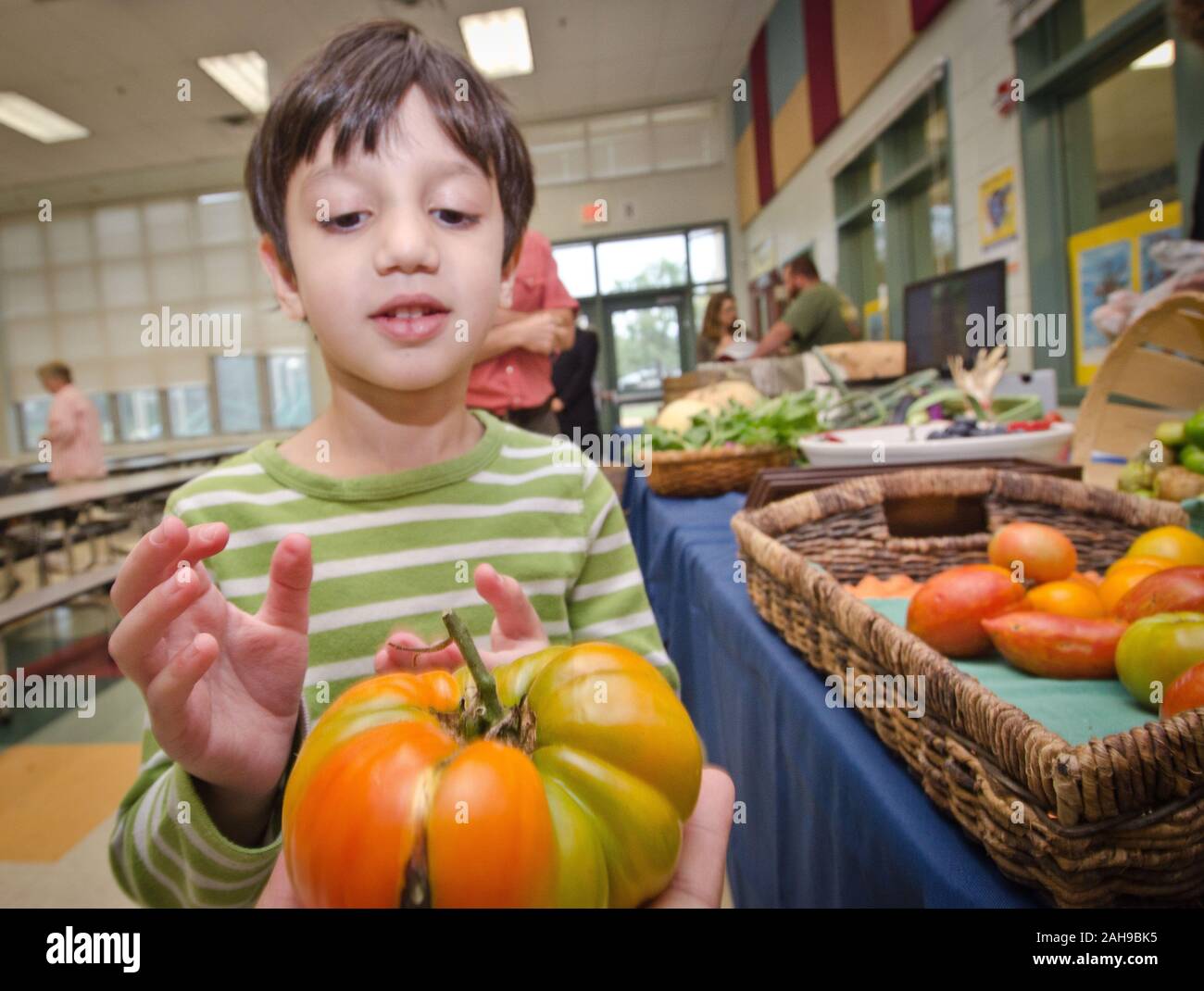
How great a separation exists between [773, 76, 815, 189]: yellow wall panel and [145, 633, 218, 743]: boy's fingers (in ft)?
13.9

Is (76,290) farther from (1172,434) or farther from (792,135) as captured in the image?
(792,135)

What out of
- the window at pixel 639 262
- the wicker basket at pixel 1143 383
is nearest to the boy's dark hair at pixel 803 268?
the wicker basket at pixel 1143 383

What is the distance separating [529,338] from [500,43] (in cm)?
25

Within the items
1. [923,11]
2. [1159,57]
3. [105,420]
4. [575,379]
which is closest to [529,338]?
[575,379]

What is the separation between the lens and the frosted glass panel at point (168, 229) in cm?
63

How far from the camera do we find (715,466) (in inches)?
63.4

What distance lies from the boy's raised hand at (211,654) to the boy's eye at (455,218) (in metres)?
0.17

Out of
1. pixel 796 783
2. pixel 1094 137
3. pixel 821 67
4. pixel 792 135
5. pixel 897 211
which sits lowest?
pixel 796 783

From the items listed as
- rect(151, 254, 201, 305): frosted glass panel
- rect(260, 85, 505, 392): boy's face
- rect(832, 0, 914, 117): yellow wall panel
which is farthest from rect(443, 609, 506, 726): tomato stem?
rect(832, 0, 914, 117): yellow wall panel

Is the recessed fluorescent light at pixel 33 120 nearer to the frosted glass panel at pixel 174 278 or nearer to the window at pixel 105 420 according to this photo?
the frosted glass panel at pixel 174 278
